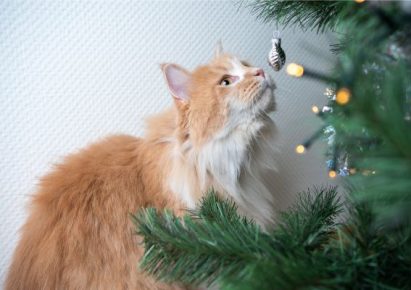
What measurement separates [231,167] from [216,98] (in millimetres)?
152

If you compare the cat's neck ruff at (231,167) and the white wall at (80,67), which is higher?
the white wall at (80,67)

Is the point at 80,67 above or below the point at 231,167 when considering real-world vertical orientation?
above

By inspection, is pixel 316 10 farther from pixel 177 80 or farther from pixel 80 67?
pixel 80 67

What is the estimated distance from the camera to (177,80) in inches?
26.8

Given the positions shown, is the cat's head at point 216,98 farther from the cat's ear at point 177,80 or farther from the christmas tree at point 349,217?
the christmas tree at point 349,217

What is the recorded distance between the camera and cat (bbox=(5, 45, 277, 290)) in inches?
23.0

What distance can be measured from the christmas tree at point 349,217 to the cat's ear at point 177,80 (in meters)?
0.31

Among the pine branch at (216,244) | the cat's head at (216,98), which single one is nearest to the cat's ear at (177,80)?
the cat's head at (216,98)

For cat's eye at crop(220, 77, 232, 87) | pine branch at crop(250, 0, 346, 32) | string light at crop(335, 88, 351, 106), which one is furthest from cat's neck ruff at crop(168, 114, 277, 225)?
string light at crop(335, 88, 351, 106)

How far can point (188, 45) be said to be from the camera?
89cm

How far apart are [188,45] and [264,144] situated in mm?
384

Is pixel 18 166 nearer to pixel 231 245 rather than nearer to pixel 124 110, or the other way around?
pixel 124 110

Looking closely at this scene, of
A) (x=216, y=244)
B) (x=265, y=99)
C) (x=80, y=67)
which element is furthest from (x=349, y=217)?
(x=80, y=67)

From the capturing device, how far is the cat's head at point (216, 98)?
64cm
